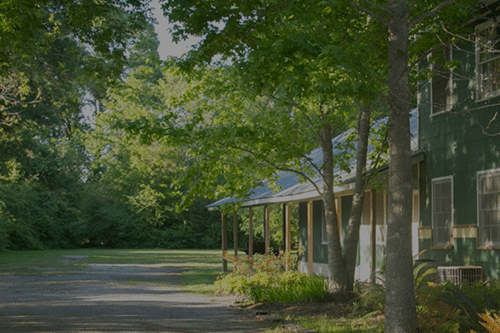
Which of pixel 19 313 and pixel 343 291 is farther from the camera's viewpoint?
pixel 343 291

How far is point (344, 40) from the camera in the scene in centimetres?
989

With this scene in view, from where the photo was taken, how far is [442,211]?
13.3m

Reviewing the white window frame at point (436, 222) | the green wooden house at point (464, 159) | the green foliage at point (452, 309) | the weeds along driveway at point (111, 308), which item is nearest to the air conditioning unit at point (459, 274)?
the green wooden house at point (464, 159)

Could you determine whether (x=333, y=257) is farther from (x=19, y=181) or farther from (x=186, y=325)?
(x=19, y=181)

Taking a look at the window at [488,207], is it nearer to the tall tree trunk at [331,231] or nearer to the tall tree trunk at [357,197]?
the tall tree trunk at [357,197]

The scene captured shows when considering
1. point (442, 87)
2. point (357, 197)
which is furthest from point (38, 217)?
point (442, 87)

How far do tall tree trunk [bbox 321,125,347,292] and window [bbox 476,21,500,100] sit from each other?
132 inches

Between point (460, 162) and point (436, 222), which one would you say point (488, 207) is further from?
point (436, 222)

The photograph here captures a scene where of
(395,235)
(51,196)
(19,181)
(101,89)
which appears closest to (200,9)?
(395,235)

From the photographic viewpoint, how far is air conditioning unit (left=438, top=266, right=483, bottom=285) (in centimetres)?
1079

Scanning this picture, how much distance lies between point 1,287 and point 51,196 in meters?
29.8

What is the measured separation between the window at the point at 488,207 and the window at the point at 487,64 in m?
1.58

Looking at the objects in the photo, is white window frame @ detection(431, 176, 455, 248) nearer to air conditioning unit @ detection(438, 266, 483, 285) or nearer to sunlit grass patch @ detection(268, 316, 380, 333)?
air conditioning unit @ detection(438, 266, 483, 285)

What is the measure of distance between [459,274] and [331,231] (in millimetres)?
2841
